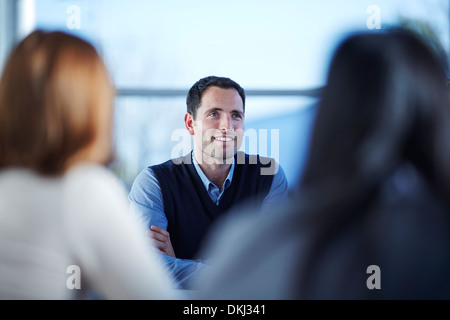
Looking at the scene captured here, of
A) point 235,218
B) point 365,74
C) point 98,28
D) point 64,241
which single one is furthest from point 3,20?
point 365,74

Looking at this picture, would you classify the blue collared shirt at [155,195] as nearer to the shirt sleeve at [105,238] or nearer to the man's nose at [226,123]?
the man's nose at [226,123]

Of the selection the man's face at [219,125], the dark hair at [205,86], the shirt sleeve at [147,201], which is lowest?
the shirt sleeve at [147,201]

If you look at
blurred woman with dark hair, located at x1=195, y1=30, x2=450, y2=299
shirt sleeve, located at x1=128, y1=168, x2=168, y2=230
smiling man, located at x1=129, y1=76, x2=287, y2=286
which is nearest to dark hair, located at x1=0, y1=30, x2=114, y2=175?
blurred woman with dark hair, located at x1=195, y1=30, x2=450, y2=299

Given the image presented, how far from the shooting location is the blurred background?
1.87 m

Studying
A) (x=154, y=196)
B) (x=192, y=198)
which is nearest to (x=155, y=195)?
(x=154, y=196)

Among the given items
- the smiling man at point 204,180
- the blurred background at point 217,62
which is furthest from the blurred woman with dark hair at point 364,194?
the blurred background at point 217,62

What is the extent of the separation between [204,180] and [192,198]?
4.3 inches

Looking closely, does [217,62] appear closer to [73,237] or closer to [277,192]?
[277,192]

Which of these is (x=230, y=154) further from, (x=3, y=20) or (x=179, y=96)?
(x=3, y=20)

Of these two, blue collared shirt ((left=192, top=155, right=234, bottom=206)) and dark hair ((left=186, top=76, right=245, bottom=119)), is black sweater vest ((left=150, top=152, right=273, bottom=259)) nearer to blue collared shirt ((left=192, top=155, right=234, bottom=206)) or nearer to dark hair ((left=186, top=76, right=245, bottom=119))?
blue collared shirt ((left=192, top=155, right=234, bottom=206))

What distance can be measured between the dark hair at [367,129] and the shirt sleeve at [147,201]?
97cm

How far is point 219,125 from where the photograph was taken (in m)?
1.98

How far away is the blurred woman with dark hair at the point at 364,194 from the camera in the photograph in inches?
29.7

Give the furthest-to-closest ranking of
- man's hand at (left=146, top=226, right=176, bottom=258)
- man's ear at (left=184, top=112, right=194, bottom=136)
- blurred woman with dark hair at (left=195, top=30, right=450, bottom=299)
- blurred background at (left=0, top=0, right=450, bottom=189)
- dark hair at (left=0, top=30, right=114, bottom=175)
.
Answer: man's ear at (left=184, top=112, right=194, bottom=136) < blurred background at (left=0, top=0, right=450, bottom=189) < man's hand at (left=146, top=226, right=176, bottom=258) < dark hair at (left=0, top=30, right=114, bottom=175) < blurred woman with dark hair at (left=195, top=30, right=450, bottom=299)
